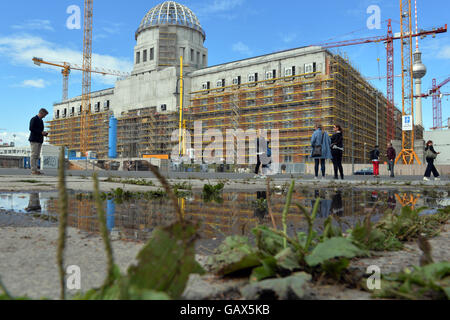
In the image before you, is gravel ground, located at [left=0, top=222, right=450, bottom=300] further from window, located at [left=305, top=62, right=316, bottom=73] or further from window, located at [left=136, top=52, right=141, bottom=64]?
window, located at [left=136, top=52, right=141, bottom=64]

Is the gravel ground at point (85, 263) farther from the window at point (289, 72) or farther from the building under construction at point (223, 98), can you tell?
the window at point (289, 72)

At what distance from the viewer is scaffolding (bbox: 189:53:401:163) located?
119 feet

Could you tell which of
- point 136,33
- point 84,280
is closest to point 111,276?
point 84,280

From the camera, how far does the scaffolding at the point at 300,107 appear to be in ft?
119

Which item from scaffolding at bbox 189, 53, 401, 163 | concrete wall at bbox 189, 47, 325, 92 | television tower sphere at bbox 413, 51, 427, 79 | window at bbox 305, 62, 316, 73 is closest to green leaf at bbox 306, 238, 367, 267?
scaffolding at bbox 189, 53, 401, 163

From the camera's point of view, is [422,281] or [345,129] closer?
[422,281]

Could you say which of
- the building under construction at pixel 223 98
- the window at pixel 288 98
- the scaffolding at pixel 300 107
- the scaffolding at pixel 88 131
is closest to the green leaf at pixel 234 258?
the building under construction at pixel 223 98

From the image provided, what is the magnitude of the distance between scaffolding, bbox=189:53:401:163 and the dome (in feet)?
55.2

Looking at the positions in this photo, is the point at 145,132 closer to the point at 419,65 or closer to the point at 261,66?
the point at 261,66

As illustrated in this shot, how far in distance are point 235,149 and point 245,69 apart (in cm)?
1066

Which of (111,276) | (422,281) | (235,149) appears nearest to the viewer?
(111,276)

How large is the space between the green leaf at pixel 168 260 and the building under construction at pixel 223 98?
33492 mm
